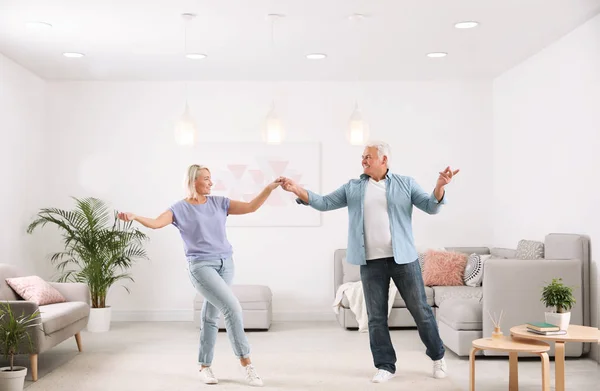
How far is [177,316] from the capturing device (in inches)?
306

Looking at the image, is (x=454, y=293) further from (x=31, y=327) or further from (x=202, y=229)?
(x=31, y=327)

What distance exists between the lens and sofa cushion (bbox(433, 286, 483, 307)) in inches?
248

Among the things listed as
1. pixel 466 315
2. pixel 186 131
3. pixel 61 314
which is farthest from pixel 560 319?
pixel 61 314

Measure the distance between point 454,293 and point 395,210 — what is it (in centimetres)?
209

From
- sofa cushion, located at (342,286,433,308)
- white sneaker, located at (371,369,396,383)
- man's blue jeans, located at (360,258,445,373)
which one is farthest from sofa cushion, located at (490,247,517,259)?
white sneaker, located at (371,369,396,383)

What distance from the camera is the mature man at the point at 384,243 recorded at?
4.61 metres

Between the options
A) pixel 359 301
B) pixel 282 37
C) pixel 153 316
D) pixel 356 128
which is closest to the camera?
pixel 356 128

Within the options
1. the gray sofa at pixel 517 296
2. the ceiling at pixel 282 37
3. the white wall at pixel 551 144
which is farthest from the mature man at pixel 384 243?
the white wall at pixel 551 144

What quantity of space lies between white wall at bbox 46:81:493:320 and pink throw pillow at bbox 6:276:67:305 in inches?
78.7

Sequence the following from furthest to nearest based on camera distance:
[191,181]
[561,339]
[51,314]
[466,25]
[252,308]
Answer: [252,308] → [466,25] → [51,314] → [191,181] → [561,339]

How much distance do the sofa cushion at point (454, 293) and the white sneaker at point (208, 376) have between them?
237cm

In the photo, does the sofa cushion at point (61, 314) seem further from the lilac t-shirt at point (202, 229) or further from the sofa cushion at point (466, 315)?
the sofa cushion at point (466, 315)

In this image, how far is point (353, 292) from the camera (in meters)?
6.87

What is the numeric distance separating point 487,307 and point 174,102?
14.0ft
